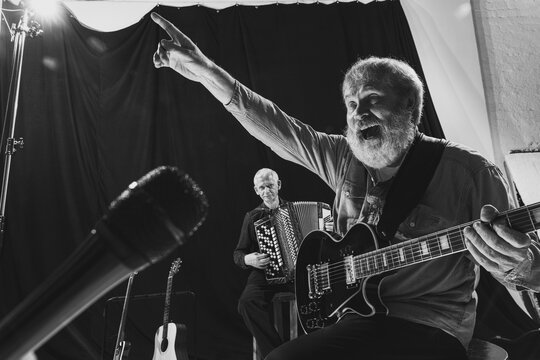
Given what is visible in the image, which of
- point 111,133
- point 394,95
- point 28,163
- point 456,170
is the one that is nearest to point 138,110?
point 111,133

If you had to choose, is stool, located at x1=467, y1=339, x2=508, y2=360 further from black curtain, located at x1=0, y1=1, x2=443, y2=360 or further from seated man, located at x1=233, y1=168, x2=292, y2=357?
black curtain, located at x1=0, y1=1, x2=443, y2=360

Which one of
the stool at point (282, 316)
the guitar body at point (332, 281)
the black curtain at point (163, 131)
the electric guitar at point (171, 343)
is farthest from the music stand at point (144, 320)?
the guitar body at point (332, 281)

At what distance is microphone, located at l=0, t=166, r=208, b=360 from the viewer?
1.19ft

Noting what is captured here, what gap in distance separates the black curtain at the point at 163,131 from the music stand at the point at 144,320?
0.04 feet

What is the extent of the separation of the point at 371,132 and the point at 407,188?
291 millimetres

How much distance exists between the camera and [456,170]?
67.9 inches

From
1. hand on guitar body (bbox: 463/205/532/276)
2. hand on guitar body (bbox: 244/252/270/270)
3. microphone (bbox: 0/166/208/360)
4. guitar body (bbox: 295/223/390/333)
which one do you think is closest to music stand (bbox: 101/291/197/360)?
hand on guitar body (bbox: 244/252/270/270)

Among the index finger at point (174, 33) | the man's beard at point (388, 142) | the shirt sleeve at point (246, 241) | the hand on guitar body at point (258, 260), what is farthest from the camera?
the shirt sleeve at point (246, 241)

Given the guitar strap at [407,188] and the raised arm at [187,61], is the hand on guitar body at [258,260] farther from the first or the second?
the guitar strap at [407,188]

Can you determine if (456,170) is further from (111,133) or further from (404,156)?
(111,133)

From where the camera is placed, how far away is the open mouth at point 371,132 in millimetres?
1905

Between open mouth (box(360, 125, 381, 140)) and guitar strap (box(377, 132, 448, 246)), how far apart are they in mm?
159

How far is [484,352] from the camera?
155 cm

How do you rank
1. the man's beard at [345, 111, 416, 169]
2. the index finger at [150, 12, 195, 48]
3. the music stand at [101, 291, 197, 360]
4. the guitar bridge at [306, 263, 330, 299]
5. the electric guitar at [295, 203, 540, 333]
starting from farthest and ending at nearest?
the music stand at [101, 291, 197, 360]
the guitar bridge at [306, 263, 330, 299]
the man's beard at [345, 111, 416, 169]
the index finger at [150, 12, 195, 48]
the electric guitar at [295, 203, 540, 333]
